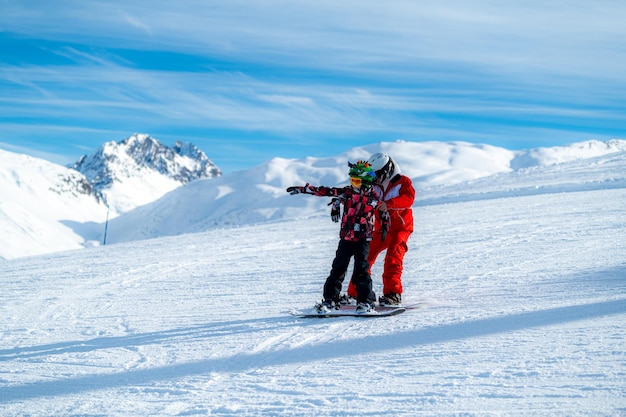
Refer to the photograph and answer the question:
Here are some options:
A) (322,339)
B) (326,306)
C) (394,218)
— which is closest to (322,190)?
(394,218)

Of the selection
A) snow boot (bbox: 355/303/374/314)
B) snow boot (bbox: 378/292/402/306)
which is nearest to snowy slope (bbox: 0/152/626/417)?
snow boot (bbox: 355/303/374/314)

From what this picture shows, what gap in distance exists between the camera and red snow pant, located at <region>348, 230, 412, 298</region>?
254 inches

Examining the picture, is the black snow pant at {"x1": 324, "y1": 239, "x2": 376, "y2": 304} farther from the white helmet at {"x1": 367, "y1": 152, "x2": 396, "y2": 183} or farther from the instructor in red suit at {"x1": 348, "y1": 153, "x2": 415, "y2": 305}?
the white helmet at {"x1": 367, "y1": 152, "x2": 396, "y2": 183}

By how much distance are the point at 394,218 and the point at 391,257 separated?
41cm

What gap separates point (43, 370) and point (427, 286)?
4.55m

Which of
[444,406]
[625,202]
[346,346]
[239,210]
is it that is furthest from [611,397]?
[239,210]

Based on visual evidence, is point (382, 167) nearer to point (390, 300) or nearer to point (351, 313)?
point (390, 300)

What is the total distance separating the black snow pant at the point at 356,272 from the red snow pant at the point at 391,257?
0.77 ft

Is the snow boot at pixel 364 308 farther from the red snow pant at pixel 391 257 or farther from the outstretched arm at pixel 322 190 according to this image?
the outstretched arm at pixel 322 190

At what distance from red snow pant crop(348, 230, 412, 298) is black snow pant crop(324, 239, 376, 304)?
0.23 metres

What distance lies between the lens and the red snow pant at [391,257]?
6.46 m

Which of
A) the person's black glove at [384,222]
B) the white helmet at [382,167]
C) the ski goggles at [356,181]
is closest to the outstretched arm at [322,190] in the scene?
the ski goggles at [356,181]

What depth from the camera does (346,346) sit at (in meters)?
5.06

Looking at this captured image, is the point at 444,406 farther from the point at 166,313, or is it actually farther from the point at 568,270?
the point at 568,270
